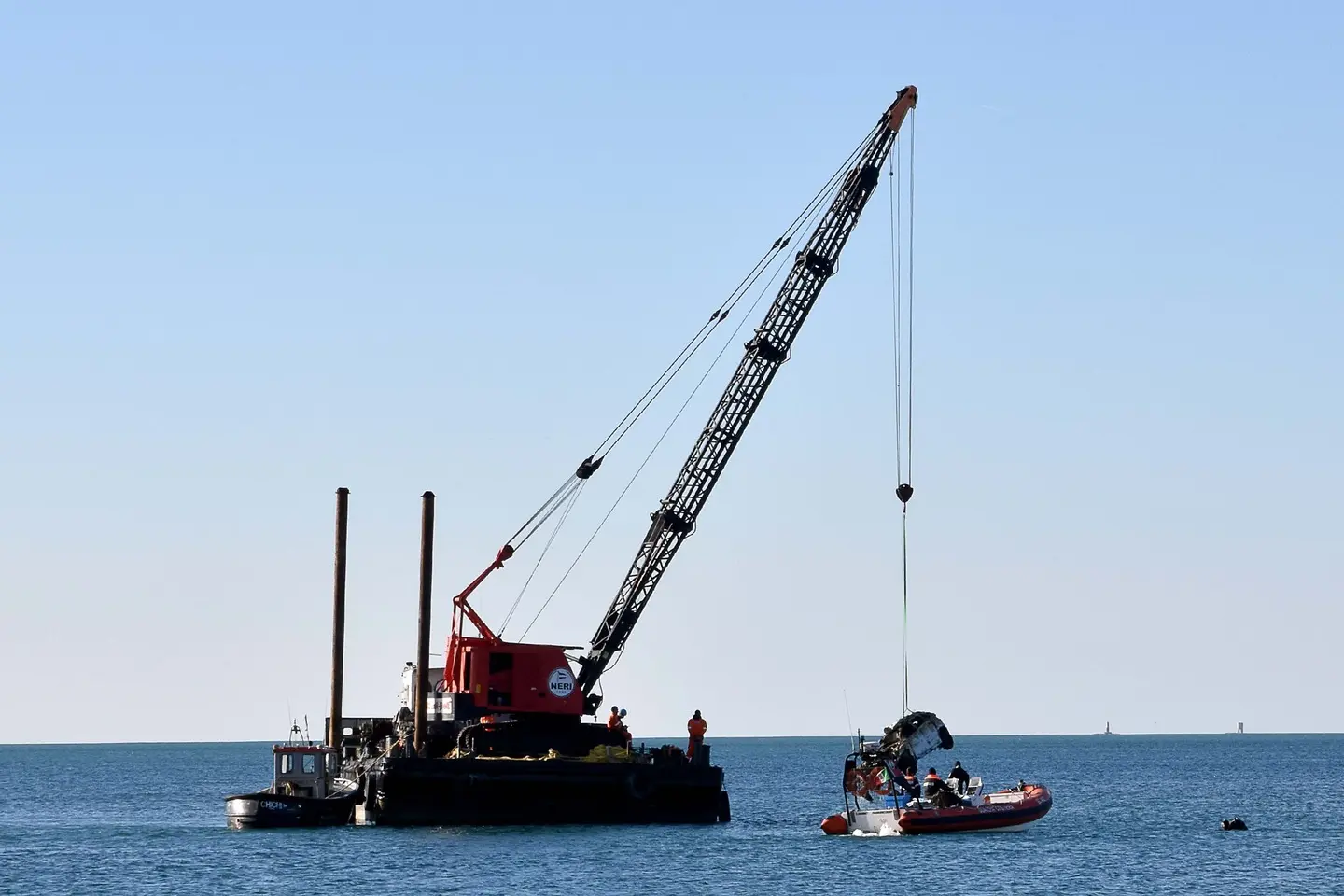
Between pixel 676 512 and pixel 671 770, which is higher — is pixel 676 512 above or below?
above

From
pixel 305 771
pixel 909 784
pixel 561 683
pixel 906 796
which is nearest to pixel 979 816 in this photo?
pixel 906 796

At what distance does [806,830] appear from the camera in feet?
250

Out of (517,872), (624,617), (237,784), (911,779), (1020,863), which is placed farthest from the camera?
(237,784)

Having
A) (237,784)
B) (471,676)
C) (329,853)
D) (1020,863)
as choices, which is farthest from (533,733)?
(237,784)

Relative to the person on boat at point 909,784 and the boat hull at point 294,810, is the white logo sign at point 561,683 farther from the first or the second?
the person on boat at point 909,784

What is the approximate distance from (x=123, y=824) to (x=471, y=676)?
1129 inches

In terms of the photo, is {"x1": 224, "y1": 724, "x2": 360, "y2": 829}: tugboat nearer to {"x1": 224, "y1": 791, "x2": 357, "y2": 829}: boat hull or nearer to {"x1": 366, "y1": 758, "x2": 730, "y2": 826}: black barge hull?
{"x1": 224, "y1": 791, "x2": 357, "y2": 829}: boat hull

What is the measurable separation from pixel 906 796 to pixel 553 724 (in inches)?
473

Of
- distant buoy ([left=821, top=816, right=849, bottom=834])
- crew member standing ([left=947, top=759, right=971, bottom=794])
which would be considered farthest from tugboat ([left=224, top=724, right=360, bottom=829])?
crew member standing ([left=947, top=759, right=971, bottom=794])

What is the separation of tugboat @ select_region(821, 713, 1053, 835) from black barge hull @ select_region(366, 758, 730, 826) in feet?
16.6

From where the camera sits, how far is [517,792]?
6544cm

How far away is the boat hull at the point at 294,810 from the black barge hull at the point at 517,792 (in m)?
1.70

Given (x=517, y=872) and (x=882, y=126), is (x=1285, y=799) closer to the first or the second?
(x=882, y=126)

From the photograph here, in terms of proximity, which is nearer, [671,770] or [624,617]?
[671,770]
